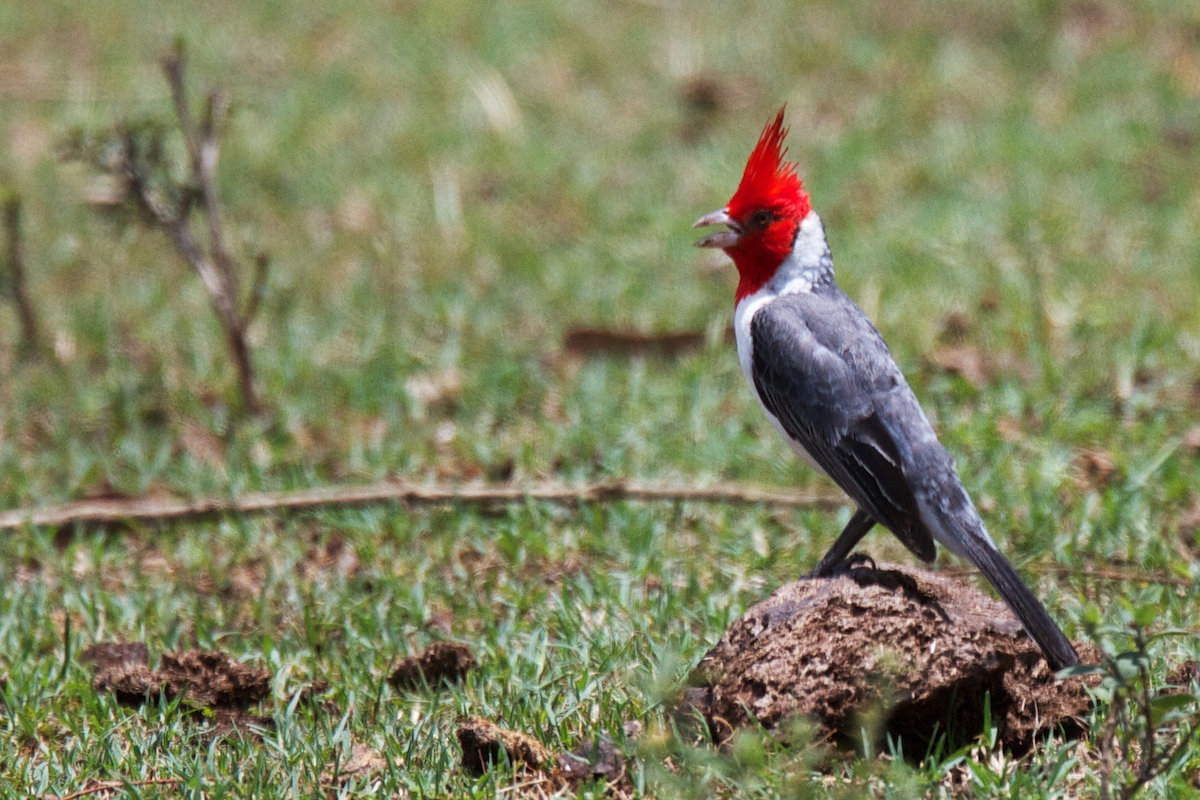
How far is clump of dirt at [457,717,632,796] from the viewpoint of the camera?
308 centimetres

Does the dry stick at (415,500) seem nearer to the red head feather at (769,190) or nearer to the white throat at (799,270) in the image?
the white throat at (799,270)

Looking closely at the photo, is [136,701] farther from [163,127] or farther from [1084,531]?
[1084,531]

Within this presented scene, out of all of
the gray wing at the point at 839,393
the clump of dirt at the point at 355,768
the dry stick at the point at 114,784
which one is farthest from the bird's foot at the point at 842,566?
the dry stick at the point at 114,784

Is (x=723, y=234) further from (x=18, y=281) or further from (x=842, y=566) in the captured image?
(x=18, y=281)

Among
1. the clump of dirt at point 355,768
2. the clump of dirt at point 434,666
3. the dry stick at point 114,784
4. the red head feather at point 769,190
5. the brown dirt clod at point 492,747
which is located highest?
the red head feather at point 769,190

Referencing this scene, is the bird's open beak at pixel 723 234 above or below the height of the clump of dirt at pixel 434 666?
above

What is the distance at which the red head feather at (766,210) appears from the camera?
411 cm

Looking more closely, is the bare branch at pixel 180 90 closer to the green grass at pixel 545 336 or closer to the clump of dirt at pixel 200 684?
the green grass at pixel 545 336

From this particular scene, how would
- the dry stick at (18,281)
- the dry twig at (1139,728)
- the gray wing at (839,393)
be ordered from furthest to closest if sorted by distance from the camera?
1. the dry stick at (18,281)
2. the gray wing at (839,393)
3. the dry twig at (1139,728)

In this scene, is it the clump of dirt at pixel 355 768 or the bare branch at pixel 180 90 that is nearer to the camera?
the clump of dirt at pixel 355 768

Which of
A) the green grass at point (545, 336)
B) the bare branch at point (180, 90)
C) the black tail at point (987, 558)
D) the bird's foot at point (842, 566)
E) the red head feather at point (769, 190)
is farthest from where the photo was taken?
the bare branch at point (180, 90)

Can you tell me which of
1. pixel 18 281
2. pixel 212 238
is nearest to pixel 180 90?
pixel 212 238

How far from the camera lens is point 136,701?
3645 mm

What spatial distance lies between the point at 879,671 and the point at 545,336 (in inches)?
136
